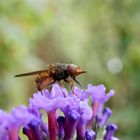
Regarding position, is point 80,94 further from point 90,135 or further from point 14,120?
point 14,120

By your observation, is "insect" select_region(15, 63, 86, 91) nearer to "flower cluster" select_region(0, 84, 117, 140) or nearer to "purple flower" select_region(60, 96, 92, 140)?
"flower cluster" select_region(0, 84, 117, 140)

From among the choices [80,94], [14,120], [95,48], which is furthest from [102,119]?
[95,48]

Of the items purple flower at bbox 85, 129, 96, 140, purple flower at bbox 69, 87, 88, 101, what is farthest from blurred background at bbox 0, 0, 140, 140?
purple flower at bbox 85, 129, 96, 140

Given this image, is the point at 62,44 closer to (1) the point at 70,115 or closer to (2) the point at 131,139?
(2) the point at 131,139

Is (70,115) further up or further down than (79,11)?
further down

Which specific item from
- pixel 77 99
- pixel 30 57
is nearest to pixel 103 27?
pixel 30 57

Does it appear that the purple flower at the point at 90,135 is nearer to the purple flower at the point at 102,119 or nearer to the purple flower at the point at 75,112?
the purple flower at the point at 75,112
